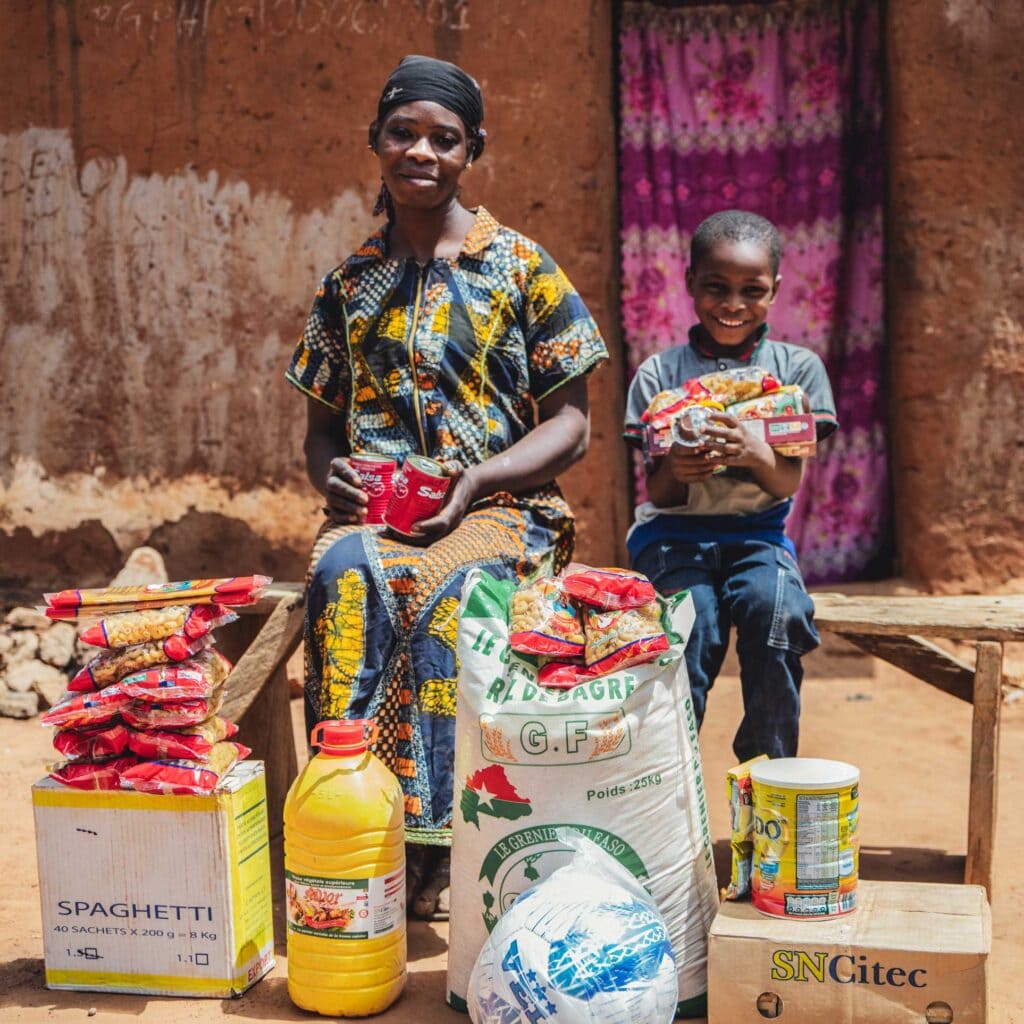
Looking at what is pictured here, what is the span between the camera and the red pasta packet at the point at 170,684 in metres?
2.41

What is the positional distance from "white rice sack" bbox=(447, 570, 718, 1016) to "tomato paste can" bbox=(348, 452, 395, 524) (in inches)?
20.6

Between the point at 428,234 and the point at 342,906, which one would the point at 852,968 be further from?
the point at 428,234

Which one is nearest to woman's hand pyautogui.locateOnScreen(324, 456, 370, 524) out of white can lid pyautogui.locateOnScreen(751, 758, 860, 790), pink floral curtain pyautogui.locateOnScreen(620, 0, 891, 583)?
white can lid pyautogui.locateOnScreen(751, 758, 860, 790)

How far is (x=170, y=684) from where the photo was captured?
242 centimetres

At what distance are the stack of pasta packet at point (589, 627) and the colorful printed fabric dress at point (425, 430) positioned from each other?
492 millimetres

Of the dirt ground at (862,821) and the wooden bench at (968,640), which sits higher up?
the wooden bench at (968,640)

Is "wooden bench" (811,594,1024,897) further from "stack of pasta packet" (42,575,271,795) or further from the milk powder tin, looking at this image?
"stack of pasta packet" (42,575,271,795)

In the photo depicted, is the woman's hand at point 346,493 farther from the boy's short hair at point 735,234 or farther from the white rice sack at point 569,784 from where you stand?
the boy's short hair at point 735,234

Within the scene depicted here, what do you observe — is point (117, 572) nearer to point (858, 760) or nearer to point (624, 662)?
point (858, 760)

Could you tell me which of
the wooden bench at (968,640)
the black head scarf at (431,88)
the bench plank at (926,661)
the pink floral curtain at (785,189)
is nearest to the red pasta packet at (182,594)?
the black head scarf at (431,88)

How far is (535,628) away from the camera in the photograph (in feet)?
7.60

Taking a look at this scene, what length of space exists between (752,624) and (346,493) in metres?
0.97

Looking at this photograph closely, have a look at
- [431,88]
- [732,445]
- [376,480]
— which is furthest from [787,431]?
[431,88]

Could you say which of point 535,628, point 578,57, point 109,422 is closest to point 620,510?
point 578,57
